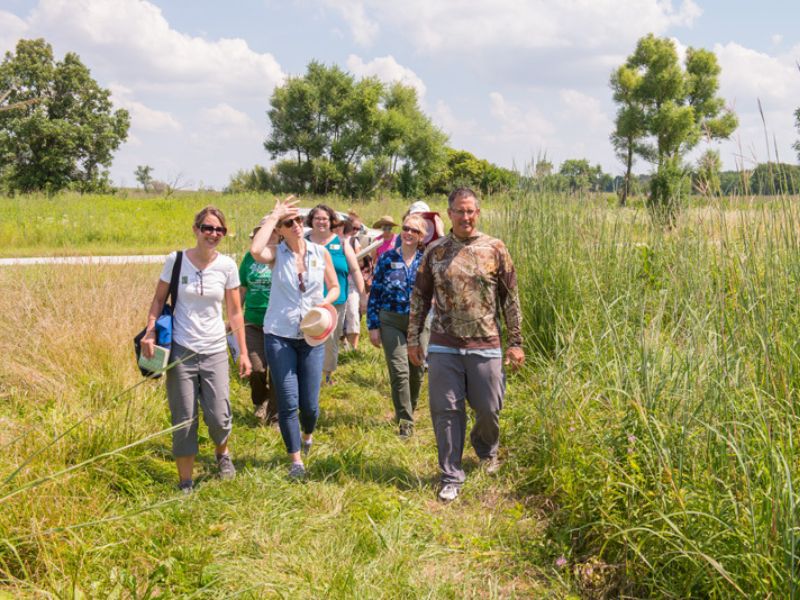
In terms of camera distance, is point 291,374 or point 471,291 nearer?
point 471,291

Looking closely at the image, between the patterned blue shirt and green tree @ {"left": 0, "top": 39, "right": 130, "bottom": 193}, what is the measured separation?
116 ft

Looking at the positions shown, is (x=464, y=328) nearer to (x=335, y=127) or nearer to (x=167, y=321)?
(x=167, y=321)

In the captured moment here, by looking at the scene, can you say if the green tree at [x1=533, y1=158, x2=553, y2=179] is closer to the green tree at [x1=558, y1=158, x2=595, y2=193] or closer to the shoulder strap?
the green tree at [x1=558, y1=158, x2=595, y2=193]

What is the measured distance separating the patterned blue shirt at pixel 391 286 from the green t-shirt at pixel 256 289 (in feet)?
2.94

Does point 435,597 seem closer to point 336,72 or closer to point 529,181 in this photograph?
point 529,181

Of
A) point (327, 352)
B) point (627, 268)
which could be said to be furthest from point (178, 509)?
point (627, 268)

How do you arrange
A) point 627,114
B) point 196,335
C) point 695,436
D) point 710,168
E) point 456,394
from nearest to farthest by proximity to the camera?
point 695,436 < point 710,168 < point 196,335 < point 456,394 < point 627,114

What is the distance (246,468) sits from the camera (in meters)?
4.43

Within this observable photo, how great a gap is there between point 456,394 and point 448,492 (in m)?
0.62

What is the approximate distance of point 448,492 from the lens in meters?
4.09

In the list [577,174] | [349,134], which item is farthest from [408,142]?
[577,174]

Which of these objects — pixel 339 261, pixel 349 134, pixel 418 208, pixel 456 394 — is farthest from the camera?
pixel 349 134

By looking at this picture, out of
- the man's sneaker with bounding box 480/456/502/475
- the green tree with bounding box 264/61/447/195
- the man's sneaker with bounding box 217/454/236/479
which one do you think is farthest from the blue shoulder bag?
the green tree with bounding box 264/61/447/195

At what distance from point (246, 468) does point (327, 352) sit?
230 cm
